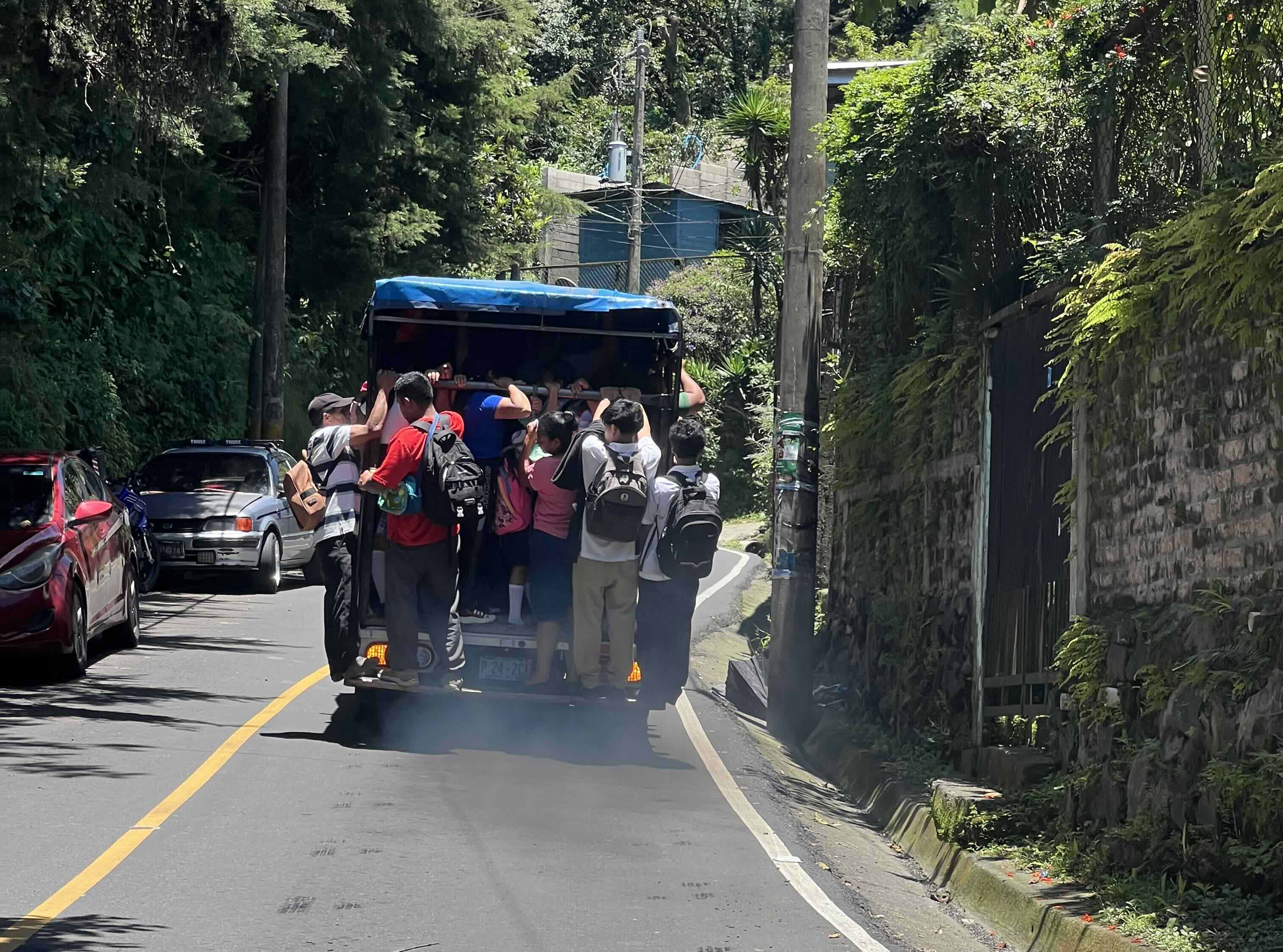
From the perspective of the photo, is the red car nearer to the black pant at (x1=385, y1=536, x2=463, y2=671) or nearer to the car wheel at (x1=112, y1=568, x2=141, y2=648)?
the car wheel at (x1=112, y1=568, x2=141, y2=648)

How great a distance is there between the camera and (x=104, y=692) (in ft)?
43.0

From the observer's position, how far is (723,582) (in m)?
26.7

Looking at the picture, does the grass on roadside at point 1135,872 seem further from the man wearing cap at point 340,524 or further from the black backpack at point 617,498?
the man wearing cap at point 340,524

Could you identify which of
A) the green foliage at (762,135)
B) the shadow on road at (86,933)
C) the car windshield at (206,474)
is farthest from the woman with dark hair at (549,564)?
the green foliage at (762,135)

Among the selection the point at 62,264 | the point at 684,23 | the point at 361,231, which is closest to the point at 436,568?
the point at 62,264

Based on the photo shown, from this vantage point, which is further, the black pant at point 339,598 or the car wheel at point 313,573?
the car wheel at point 313,573

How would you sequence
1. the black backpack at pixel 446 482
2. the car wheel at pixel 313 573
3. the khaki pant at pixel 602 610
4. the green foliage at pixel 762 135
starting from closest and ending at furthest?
1. the black backpack at pixel 446 482
2. the khaki pant at pixel 602 610
3. the car wheel at pixel 313 573
4. the green foliage at pixel 762 135

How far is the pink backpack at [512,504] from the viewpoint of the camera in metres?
12.0

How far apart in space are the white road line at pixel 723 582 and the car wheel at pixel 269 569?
17.0ft

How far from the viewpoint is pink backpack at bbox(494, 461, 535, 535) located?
12.0 metres

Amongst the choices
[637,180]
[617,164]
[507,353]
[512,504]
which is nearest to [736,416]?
[637,180]

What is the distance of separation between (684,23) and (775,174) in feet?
99.2

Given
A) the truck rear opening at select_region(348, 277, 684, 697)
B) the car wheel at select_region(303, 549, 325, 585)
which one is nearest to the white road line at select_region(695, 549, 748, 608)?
the car wheel at select_region(303, 549, 325, 585)

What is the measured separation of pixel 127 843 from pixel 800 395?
25.7ft
